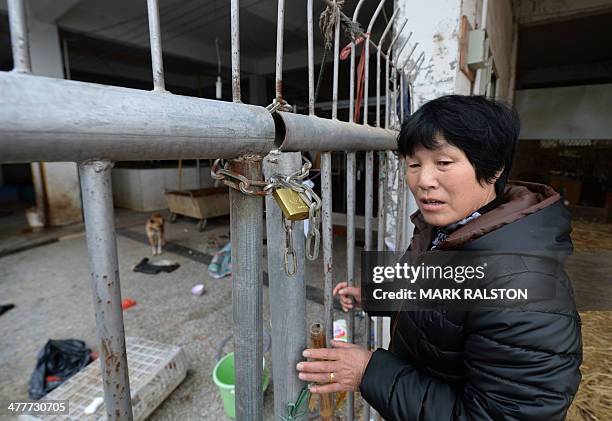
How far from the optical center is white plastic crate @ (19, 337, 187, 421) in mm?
1919

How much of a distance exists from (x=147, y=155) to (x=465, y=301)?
32.6 inches

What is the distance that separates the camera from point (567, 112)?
7312mm

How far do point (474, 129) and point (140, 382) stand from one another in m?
2.33

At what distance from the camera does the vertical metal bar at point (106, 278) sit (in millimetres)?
397

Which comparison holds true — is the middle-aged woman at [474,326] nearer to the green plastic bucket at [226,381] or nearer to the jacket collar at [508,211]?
the jacket collar at [508,211]

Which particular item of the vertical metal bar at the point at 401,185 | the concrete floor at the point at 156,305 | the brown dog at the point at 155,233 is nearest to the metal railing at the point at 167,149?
the vertical metal bar at the point at 401,185

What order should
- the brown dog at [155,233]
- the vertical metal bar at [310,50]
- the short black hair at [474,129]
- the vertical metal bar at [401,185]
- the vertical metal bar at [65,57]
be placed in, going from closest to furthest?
the vertical metal bar at [310,50] → the short black hair at [474,129] → the vertical metal bar at [401,185] → the brown dog at [155,233] → the vertical metal bar at [65,57]

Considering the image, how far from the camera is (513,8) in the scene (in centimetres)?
492

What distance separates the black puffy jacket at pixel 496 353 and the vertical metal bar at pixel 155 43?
805mm

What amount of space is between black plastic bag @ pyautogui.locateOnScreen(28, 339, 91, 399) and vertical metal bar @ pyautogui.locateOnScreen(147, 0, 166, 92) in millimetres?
2851

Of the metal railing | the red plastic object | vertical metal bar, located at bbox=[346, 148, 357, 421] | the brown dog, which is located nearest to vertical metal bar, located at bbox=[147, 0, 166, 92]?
the metal railing

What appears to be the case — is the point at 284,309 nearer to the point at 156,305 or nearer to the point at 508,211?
the point at 508,211

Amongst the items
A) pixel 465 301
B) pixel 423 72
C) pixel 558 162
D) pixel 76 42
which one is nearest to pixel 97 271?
pixel 465 301

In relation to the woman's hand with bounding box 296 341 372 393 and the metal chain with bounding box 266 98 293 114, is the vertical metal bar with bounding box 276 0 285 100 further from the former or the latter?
the woman's hand with bounding box 296 341 372 393
